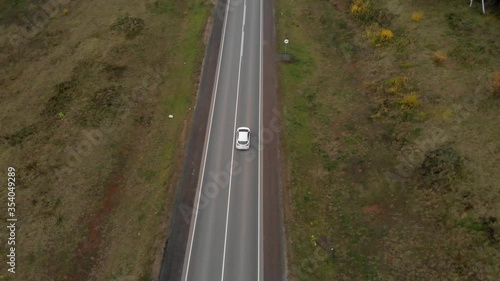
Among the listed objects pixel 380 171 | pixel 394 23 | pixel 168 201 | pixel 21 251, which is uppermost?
pixel 394 23

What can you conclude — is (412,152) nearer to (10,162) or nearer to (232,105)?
(232,105)

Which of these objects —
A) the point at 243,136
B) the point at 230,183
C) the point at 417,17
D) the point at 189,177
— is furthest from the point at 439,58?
the point at 189,177

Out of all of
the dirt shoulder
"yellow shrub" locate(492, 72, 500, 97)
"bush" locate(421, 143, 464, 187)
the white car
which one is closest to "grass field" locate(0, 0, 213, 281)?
the dirt shoulder

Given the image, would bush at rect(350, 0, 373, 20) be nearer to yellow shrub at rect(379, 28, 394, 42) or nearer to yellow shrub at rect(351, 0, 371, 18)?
yellow shrub at rect(351, 0, 371, 18)

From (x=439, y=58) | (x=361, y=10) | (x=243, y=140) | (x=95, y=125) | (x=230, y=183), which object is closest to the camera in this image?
(x=230, y=183)

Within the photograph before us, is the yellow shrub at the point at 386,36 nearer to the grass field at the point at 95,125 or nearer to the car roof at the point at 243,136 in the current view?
the grass field at the point at 95,125

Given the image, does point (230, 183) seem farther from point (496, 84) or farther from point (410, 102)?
point (496, 84)

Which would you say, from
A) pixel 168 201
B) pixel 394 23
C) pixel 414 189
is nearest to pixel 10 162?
pixel 168 201
